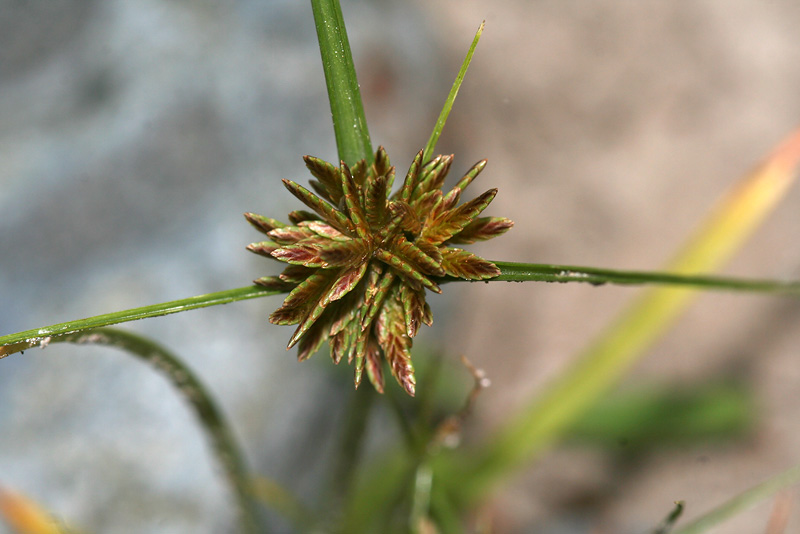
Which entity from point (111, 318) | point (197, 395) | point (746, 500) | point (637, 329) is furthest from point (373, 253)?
point (637, 329)

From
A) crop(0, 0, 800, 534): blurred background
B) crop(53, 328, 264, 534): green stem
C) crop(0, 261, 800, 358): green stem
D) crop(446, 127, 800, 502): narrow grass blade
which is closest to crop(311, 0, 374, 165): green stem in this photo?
crop(0, 261, 800, 358): green stem

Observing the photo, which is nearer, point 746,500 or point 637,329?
point 746,500

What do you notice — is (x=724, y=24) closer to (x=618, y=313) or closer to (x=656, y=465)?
(x=618, y=313)

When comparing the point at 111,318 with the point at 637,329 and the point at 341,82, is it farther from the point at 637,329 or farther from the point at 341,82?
the point at 637,329

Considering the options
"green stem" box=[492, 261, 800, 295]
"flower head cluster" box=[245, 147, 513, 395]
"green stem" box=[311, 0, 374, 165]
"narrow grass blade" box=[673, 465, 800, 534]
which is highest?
"green stem" box=[311, 0, 374, 165]

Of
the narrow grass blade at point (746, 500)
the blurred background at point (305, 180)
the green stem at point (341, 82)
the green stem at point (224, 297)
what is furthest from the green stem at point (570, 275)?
the blurred background at point (305, 180)

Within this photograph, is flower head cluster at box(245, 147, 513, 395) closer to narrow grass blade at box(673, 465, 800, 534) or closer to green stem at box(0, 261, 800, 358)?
green stem at box(0, 261, 800, 358)

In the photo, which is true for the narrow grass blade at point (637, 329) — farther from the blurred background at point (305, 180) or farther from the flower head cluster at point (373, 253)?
the flower head cluster at point (373, 253)
